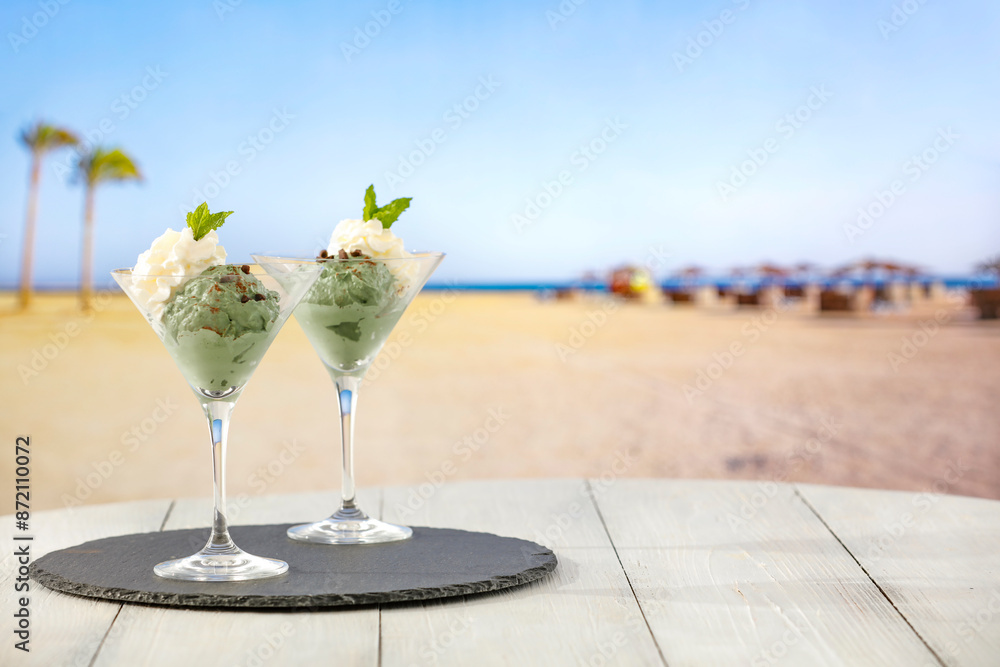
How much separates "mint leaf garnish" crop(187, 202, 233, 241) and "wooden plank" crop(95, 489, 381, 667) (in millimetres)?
713

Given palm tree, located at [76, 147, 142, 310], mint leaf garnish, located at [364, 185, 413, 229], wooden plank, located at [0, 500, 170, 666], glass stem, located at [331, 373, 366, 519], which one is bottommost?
wooden plank, located at [0, 500, 170, 666]

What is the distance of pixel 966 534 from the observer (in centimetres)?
205

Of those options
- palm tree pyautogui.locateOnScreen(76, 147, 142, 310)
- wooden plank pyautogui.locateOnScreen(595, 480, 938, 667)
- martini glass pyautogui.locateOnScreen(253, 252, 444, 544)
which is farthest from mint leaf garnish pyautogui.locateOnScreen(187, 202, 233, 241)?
palm tree pyautogui.locateOnScreen(76, 147, 142, 310)

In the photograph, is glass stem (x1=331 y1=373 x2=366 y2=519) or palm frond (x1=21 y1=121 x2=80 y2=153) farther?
palm frond (x1=21 y1=121 x2=80 y2=153)

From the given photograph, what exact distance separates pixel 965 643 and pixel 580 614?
0.62 metres

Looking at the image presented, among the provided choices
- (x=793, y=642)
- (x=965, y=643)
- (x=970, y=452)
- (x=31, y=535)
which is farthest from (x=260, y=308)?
(x=970, y=452)

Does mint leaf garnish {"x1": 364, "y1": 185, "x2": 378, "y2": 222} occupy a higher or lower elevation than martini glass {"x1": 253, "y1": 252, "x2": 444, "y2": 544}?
higher

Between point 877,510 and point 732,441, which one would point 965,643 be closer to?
point 877,510

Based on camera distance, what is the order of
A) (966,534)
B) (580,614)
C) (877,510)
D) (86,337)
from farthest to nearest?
(86,337) < (877,510) < (966,534) < (580,614)

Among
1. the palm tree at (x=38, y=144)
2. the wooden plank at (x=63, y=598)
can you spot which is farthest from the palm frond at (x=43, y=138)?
the wooden plank at (x=63, y=598)

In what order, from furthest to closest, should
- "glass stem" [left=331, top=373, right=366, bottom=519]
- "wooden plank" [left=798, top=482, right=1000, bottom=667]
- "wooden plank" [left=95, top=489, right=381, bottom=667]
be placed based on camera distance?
"glass stem" [left=331, top=373, right=366, bottom=519], "wooden plank" [left=798, top=482, right=1000, bottom=667], "wooden plank" [left=95, top=489, right=381, bottom=667]

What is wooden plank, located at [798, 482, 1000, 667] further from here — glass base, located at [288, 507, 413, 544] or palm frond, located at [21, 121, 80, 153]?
palm frond, located at [21, 121, 80, 153]

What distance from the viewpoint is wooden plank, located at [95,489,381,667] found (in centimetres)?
133

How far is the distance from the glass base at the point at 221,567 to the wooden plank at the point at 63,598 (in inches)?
6.0
